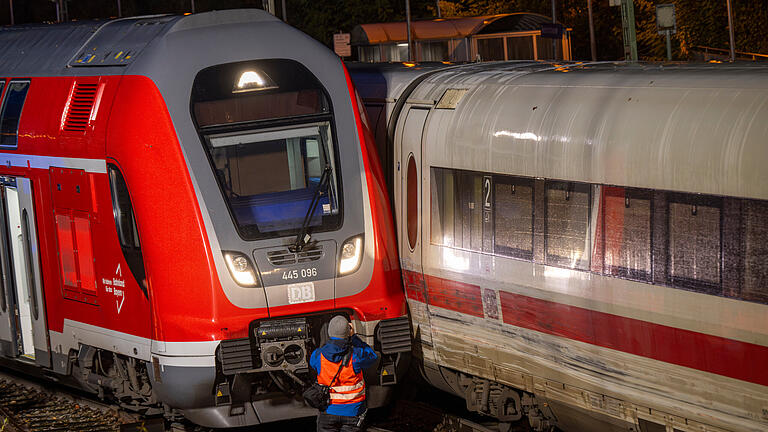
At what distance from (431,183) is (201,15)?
8.56ft

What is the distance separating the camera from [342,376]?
8.61 metres

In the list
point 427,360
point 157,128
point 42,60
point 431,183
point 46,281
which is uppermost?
point 42,60

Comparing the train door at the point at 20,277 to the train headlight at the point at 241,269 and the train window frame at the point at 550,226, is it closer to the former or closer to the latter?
the train headlight at the point at 241,269

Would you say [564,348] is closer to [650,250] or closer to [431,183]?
[650,250]

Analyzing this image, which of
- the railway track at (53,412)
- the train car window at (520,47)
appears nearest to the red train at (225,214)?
the railway track at (53,412)

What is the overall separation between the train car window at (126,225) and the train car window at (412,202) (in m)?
2.55

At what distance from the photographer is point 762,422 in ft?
23.6

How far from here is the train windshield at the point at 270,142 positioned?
32.3 feet

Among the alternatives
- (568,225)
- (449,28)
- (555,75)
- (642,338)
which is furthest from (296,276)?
(449,28)

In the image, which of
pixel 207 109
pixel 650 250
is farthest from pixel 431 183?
pixel 650 250

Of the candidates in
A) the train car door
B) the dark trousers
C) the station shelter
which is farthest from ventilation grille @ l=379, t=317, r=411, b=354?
the station shelter

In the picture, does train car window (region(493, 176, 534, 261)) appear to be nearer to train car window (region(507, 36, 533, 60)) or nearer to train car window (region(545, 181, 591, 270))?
train car window (region(545, 181, 591, 270))

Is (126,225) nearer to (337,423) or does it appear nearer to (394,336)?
(394,336)

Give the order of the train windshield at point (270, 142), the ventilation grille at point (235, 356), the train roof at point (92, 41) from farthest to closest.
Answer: the train roof at point (92, 41)
the train windshield at point (270, 142)
the ventilation grille at point (235, 356)
